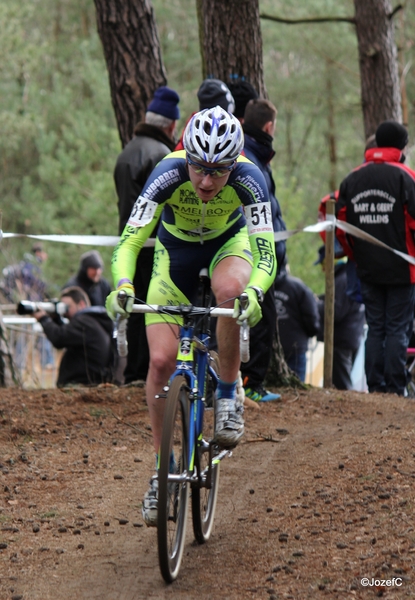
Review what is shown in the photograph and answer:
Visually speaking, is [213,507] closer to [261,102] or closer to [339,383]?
[261,102]

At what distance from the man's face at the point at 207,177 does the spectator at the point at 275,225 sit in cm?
268

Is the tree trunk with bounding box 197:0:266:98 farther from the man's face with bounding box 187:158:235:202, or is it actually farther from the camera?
the man's face with bounding box 187:158:235:202

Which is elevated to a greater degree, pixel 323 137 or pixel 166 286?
pixel 323 137

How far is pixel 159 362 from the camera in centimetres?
468

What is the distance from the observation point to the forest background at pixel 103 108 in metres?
26.7

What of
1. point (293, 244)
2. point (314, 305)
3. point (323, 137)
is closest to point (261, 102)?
point (314, 305)

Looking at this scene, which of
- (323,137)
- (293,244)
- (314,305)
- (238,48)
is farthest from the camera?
(323,137)

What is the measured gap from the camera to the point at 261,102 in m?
7.60

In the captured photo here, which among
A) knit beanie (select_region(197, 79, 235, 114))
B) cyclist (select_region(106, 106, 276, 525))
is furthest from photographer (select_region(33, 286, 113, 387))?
cyclist (select_region(106, 106, 276, 525))

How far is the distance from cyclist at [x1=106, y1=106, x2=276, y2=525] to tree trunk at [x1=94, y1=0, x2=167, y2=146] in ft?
14.7

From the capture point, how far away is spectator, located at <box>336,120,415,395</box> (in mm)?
8883

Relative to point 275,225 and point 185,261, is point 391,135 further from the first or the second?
point 185,261

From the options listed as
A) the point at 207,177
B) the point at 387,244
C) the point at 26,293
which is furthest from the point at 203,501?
the point at 26,293

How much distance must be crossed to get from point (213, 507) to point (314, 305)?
16.5 feet
